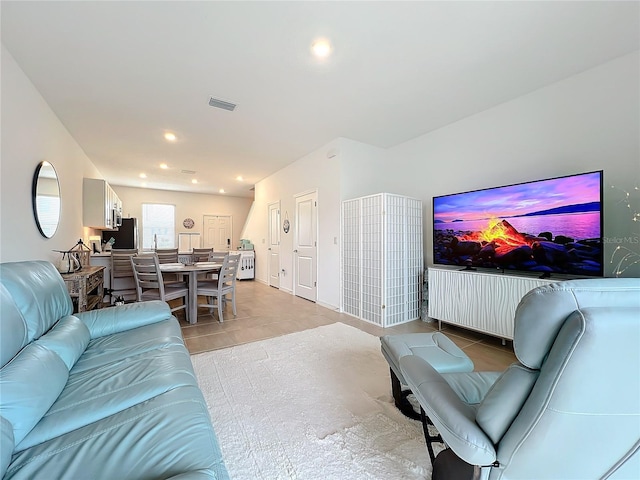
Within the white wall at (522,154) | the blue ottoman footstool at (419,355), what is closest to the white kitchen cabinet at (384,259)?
the white wall at (522,154)

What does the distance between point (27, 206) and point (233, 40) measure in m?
2.61

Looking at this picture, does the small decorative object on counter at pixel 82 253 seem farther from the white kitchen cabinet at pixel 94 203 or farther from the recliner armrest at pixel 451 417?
the recliner armrest at pixel 451 417

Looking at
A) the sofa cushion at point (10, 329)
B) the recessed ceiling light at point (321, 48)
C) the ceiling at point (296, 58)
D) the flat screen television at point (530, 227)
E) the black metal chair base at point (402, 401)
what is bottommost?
the black metal chair base at point (402, 401)

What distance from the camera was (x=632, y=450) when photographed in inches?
28.0

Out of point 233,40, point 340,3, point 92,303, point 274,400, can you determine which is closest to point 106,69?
point 233,40

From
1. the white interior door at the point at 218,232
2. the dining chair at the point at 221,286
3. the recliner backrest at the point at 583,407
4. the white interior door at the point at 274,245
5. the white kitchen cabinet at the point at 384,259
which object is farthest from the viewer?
the white interior door at the point at 218,232

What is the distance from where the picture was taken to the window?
8.66m

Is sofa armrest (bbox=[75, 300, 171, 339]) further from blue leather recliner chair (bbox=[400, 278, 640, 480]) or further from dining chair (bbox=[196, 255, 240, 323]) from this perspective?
blue leather recliner chair (bbox=[400, 278, 640, 480])

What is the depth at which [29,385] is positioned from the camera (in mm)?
→ 1002

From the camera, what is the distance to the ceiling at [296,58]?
1931mm

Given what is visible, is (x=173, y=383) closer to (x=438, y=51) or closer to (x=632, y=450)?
(x=632, y=450)

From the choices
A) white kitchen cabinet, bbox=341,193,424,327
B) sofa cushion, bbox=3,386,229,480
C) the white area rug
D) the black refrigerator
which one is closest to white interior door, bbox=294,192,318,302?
white kitchen cabinet, bbox=341,193,424,327

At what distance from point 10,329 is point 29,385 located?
1.25 feet

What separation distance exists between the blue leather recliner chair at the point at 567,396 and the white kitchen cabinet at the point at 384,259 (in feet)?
9.24
